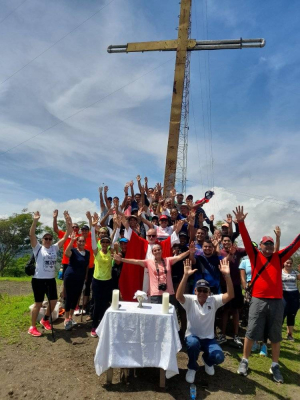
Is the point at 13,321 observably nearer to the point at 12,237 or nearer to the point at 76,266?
the point at 76,266

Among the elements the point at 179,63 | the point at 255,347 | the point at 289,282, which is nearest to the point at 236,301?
the point at 255,347

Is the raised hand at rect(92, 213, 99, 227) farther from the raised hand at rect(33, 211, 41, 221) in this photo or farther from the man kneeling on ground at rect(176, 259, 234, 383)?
the man kneeling on ground at rect(176, 259, 234, 383)

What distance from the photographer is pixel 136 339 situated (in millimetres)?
3846

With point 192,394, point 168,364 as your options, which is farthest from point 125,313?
point 192,394

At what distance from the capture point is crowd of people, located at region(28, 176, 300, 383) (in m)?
4.25

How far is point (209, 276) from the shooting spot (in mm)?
4938

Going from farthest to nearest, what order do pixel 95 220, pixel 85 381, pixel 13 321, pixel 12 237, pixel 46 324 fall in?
pixel 12 237 < pixel 13 321 < pixel 95 220 < pixel 46 324 < pixel 85 381

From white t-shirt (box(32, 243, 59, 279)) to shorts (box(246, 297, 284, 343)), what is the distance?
370cm

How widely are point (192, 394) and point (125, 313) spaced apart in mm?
1345

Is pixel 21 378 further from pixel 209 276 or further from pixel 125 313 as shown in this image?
pixel 209 276

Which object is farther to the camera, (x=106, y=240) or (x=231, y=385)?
(x=106, y=240)

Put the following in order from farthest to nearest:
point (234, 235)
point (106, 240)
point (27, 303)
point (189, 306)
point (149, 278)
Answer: point (27, 303) → point (234, 235) → point (106, 240) → point (149, 278) → point (189, 306)

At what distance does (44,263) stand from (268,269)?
4.01 m

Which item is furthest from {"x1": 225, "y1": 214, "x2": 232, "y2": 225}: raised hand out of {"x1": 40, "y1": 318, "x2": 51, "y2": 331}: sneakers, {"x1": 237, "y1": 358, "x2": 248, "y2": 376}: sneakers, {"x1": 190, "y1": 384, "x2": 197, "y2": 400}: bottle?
{"x1": 40, "y1": 318, "x2": 51, "y2": 331}: sneakers
